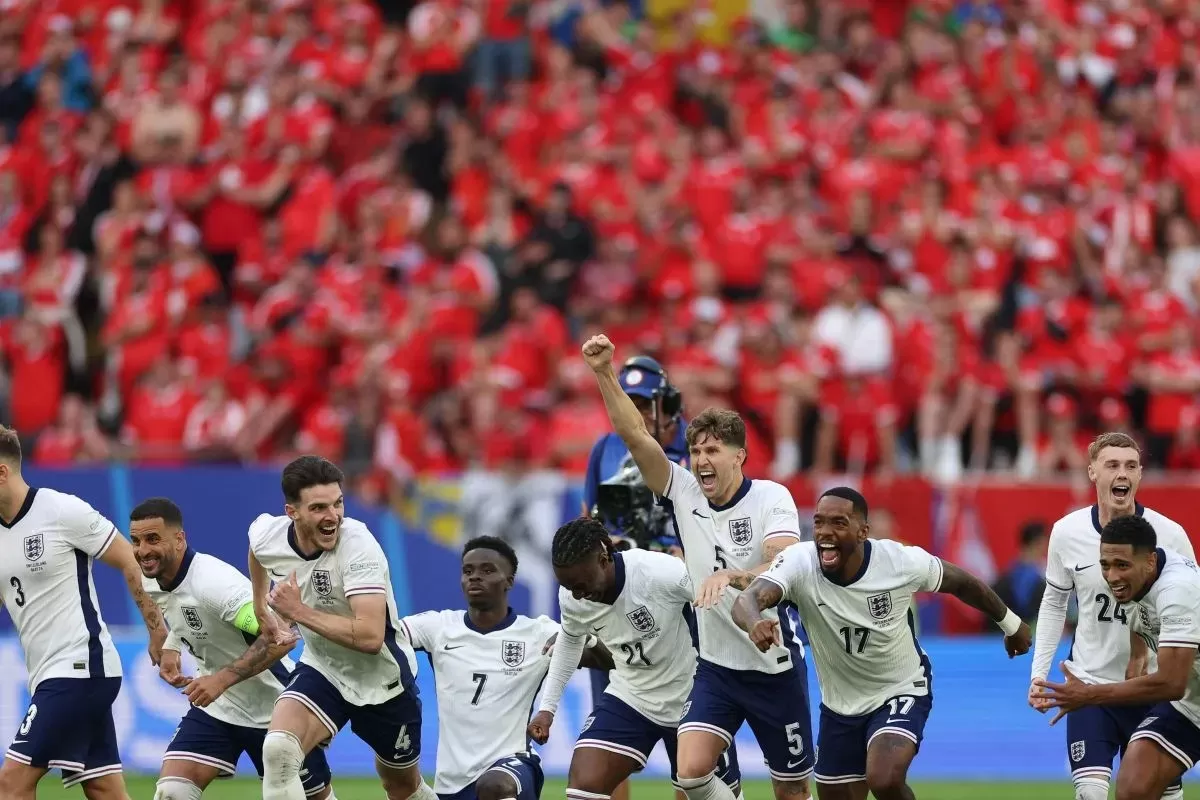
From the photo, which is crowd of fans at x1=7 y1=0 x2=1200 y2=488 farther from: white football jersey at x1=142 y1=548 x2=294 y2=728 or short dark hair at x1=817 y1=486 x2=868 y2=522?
short dark hair at x1=817 y1=486 x2=868 y2=522

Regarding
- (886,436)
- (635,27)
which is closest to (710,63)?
(635,27)

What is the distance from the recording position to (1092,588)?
Result: 1054 centimetres

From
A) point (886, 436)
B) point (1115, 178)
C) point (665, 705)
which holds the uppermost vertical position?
point (1115, 178)

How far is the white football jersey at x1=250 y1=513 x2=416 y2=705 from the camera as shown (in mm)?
10102

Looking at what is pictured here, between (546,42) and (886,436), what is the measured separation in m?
7.91

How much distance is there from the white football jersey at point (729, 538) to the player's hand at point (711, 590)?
2.55 ft

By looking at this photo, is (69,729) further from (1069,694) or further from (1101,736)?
(1101,736)

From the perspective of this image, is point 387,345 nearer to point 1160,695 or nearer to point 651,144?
point 651,144

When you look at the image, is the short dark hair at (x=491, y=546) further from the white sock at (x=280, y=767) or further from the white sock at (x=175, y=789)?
the white sock at (x=175, y=789)

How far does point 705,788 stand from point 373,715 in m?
1.84

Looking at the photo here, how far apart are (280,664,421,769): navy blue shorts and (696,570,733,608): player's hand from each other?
2000 millimetres

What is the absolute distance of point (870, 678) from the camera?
1014 cm

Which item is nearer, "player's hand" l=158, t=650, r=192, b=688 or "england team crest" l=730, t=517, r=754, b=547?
"player's hand" l=158, t=650, r=192, b=688

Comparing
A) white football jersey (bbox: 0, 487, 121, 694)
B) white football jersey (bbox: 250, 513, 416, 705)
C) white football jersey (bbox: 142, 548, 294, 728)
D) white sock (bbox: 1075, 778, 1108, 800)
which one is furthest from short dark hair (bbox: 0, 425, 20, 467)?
white sock (bbox: 1075, 778, 1108, 800)
